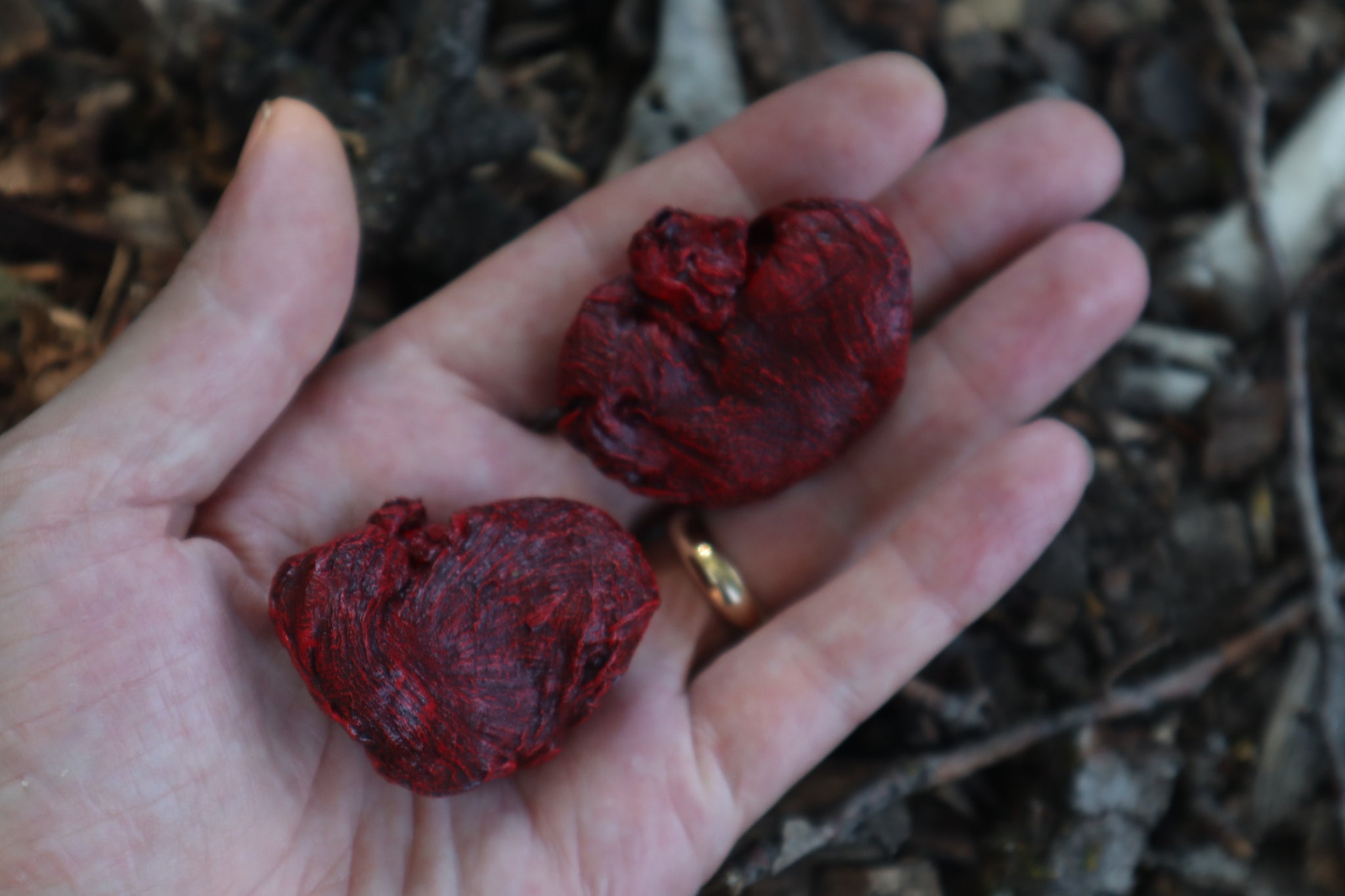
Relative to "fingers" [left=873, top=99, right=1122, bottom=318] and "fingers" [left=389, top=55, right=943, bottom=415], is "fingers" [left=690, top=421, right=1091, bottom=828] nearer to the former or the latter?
"fingers" [left=873, top=99, right=1122, bottom=318]

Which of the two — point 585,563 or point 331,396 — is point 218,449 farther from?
point 585,563

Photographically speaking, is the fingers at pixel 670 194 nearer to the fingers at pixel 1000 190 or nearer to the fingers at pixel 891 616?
the fingers at pixel 1000 190

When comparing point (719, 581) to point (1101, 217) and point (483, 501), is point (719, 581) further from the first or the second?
point (1101, 217)

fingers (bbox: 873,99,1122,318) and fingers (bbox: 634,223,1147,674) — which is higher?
fingers (bbox: 873,99,1122,318)

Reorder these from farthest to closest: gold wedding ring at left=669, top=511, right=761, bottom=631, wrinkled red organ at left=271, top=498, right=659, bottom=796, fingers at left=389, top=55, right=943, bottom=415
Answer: fingers at left=389, top=55, right=943, bottom=415, gold wedding ring at left=669, top=511, right=761, bottom=631, wrinkled red organ at left=271, top=498, right=659, bottom=796

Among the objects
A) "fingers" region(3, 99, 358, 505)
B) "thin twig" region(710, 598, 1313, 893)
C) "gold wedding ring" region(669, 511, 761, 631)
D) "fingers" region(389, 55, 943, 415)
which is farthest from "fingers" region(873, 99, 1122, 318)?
"fingers" region(3, 99, 358, 505)

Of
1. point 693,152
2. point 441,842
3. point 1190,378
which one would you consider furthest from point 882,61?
point 441,842
